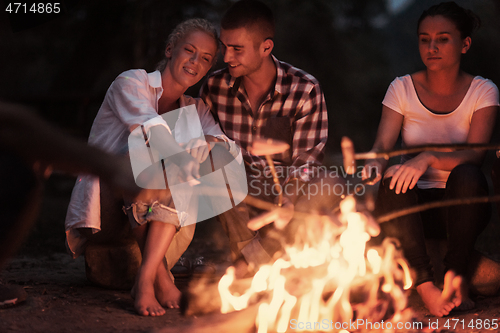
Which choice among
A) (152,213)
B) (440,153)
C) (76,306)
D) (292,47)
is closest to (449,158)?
(440,153)

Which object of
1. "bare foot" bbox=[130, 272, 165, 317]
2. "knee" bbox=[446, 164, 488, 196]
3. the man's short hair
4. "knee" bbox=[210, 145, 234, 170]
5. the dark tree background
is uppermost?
the dark tree background

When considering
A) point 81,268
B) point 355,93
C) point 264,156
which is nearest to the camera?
point 264,156

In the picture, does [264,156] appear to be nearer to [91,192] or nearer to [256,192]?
[256,192]

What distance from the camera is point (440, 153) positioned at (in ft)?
8.60

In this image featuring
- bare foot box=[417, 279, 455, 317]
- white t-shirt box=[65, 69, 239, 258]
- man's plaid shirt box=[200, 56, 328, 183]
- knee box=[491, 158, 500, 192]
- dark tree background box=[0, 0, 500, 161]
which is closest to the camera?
bare foot box=[417, 279, 455, 317]

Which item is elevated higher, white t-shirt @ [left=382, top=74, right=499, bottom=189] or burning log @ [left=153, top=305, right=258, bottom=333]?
white t-shirt @ [left=382, top=74, right=499, bottom=189]

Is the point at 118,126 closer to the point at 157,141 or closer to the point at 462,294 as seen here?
the point at 157,141

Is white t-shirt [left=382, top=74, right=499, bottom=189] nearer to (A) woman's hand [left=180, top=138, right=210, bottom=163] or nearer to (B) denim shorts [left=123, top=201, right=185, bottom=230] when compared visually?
(A) woman's hand [left=180, top=138, right=210, bottom=163]

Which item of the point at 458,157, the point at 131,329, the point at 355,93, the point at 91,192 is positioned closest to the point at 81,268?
the point at 91,192

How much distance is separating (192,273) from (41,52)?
7.95 meters

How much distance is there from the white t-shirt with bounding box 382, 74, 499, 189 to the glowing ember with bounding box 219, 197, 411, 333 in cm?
54

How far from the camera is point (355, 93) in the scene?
915 centimetres

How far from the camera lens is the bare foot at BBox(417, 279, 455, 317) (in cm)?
228

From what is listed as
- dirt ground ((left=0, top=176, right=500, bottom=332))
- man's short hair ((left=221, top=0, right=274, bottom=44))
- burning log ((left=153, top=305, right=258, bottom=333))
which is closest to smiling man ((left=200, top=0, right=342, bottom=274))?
man's short hair ((left=221, top=0, right=274, bottom=44))
